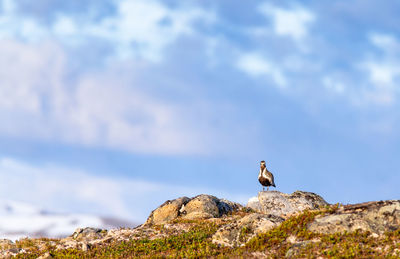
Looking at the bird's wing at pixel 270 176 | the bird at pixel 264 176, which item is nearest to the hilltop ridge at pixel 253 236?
the bird at pixel 264 176

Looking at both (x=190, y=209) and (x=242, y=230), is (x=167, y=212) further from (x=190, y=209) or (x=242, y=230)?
(x=242, y=230)

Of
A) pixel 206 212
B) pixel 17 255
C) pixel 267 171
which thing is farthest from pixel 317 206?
pixel 17 255

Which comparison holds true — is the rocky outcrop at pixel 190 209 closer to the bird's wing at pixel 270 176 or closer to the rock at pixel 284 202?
the rock at pixel 284 202

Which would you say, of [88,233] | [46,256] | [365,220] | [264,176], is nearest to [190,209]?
[264,176]

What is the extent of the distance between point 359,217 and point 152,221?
2029cm

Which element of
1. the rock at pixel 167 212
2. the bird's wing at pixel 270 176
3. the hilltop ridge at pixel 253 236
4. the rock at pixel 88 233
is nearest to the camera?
the hilltop ridge at pixel 253 236

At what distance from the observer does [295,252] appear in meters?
23.9

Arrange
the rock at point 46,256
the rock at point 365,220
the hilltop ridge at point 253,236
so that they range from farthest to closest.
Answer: the rock at point 46,256 → the rock at point 365,220 → the hilltop ridge at point 253,236

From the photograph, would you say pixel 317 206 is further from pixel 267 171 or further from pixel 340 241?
pixel 340 241

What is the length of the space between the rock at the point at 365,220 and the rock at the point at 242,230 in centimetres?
354

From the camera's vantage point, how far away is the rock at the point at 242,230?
28125 millimetres

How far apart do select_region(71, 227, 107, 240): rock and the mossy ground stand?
143 inches

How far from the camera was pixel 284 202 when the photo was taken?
132 feet

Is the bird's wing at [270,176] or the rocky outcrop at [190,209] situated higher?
the bird's wing at [270,176]
